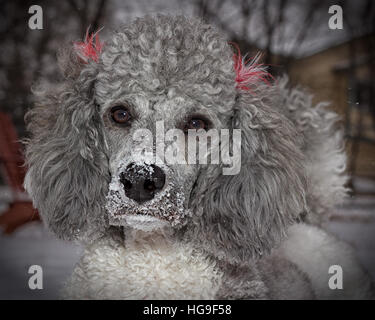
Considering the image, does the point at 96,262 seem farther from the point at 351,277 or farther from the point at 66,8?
the point at 66,8

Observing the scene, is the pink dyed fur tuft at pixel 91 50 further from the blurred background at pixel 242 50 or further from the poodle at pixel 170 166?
the blurred background at pixel 242 50

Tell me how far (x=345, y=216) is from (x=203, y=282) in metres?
1.46

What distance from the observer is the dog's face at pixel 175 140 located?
996 millimetres

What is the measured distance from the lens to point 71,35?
1.92m

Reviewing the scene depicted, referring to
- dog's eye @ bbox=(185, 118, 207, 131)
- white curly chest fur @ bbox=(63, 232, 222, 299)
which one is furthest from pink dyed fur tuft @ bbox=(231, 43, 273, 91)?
white curly chest fur @ bbox=(63, 232, 222, 299)

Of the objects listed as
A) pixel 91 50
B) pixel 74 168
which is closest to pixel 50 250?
pixel 74 168

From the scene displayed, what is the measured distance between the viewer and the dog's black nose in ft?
2.87

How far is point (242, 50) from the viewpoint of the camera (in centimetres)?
183

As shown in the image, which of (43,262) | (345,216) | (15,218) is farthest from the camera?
(345,216)

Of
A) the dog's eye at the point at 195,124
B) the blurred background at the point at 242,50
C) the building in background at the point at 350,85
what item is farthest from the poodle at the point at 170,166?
the building in background at the point at 350,85

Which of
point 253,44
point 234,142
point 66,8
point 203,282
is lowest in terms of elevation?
point 203,282

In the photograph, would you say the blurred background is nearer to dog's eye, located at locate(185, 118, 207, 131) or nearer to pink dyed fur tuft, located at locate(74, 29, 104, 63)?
pink dyed fur tuft, located at locate(74, 29, 104, 63)

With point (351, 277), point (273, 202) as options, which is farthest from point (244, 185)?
point (351, 277)

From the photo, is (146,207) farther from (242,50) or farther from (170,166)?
(242,50)
